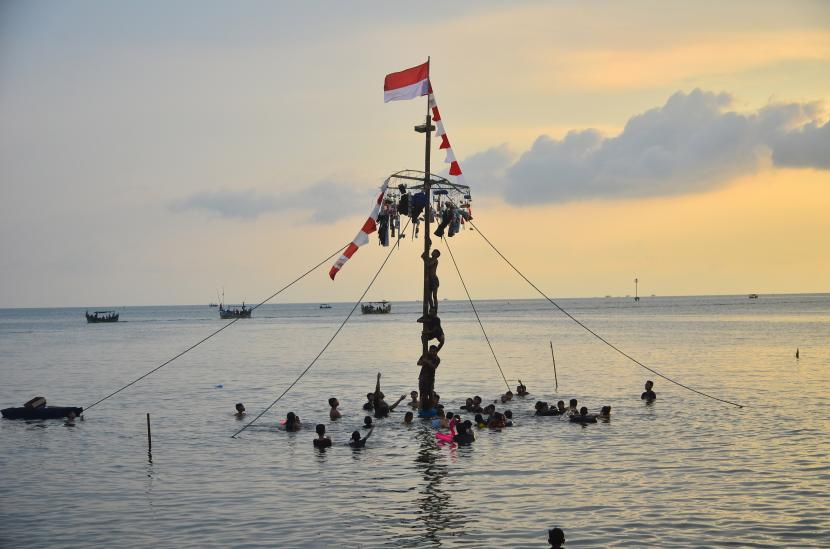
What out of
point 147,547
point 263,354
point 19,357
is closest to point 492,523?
point 147,547

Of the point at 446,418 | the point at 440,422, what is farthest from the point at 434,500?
the point at 446,418

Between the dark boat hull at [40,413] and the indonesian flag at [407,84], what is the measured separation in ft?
71.8

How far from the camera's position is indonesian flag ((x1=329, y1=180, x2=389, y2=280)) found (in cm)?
3158

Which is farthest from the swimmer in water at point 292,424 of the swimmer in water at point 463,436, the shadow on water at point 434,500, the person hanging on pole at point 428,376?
the swimmer in water at point 463,436

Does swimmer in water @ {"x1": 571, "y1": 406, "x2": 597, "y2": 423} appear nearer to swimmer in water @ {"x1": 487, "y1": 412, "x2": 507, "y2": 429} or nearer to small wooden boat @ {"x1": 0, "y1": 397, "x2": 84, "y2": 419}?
swimmer in water @ {"x1": 487, "y1": 412, "x2": 507, "y2": 429}

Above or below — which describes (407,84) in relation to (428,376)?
above

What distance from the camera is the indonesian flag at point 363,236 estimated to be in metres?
31.6

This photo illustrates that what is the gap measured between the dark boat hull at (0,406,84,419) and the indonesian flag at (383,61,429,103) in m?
21.9

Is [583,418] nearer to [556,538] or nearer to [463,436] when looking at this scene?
[463,436]

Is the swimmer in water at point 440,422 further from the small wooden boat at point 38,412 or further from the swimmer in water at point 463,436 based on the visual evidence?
the small wooden boat at point 38,412

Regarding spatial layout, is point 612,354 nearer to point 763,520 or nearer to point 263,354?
point 263,354

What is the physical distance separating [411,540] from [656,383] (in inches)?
1428

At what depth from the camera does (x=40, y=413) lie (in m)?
39.2

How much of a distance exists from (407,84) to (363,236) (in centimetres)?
662
